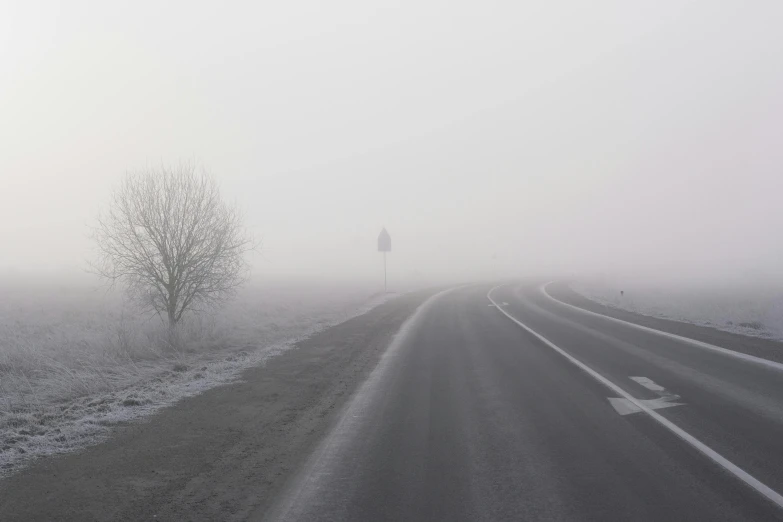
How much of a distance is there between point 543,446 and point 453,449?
106 cm

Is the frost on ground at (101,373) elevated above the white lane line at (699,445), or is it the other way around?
the frost on ground at (101,373)

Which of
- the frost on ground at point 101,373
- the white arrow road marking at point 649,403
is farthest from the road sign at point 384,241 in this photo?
the white arrow road marking at point 649,403

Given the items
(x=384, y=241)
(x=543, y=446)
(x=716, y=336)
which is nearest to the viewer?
(x=543, y=446)

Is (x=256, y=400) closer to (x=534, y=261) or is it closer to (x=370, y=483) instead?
(x=370, y=483)

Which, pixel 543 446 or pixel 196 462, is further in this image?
pixel 543 446

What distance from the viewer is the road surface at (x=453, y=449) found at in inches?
177

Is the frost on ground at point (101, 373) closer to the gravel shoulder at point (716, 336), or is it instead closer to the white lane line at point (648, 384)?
the white lane line at point (648, 384)

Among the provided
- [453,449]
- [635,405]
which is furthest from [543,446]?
[635,405]

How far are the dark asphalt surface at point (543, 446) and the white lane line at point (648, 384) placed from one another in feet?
0.48

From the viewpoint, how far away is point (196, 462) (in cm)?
568

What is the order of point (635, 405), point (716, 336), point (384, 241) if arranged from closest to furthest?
1. point (635, 405)
2. point (716, 336)
3. point (384, 241)

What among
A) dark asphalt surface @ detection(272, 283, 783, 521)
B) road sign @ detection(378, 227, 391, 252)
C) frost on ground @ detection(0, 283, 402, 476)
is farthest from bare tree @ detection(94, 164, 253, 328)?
road sign @ detection(378, 227, 391, 252)

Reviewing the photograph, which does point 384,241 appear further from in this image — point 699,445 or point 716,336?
point 699,445

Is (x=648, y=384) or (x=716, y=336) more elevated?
(x=716, y=336)
